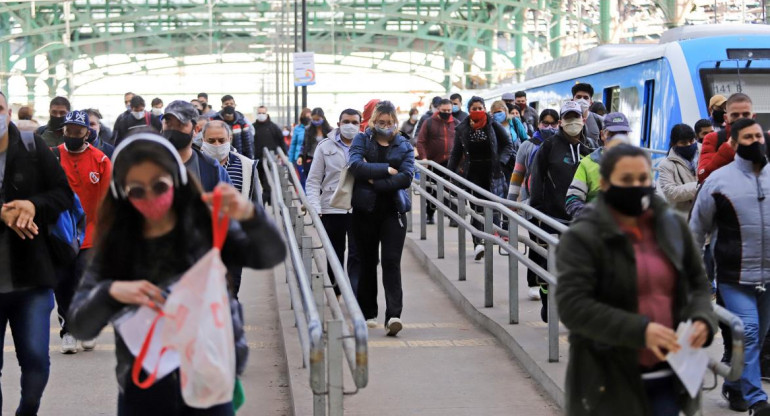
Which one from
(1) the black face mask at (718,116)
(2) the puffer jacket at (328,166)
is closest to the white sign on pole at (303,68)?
(1) the black face mask at (718,116)

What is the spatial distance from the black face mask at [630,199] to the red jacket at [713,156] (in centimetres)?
398

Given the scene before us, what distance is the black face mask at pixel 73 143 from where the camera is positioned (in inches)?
332

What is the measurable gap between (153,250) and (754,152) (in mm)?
3664

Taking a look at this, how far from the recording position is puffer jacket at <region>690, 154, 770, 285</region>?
6.64 metres

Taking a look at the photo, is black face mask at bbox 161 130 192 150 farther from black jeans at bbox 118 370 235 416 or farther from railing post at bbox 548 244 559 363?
black jeans at bbox 118 370 235 416

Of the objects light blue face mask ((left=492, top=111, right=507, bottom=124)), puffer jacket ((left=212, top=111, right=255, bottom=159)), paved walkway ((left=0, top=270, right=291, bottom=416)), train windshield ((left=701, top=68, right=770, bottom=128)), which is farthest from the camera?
puffer jacket ((left=212, top=111, right=255, bottom=159))

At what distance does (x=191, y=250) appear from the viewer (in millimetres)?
4078

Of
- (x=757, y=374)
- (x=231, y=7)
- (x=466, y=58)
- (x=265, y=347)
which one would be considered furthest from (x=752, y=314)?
(x=466, y=58)

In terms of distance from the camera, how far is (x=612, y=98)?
1875 cm

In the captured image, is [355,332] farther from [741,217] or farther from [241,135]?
[241,135]

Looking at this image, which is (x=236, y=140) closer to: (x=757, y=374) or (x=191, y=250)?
(x=757, y=374)

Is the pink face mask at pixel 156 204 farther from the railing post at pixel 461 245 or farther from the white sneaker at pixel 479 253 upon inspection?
the white sneaker at pixel 479 253

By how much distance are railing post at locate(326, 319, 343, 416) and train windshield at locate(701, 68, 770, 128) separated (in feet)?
36.3

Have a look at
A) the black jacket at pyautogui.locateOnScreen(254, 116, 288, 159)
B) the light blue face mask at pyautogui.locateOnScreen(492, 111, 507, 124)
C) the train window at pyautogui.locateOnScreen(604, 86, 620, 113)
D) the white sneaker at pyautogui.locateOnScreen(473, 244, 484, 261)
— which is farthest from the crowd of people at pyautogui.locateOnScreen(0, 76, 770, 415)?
the black jacket at pyautogui.locateOnScreen(254, 116, 288, 159)
